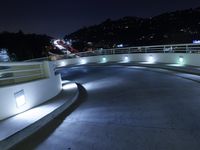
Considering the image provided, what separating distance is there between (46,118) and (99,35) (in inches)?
5089

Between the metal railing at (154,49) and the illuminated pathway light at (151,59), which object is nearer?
the metal railing at (154,49)

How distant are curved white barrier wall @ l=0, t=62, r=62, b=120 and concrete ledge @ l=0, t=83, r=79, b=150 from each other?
0.23 metres

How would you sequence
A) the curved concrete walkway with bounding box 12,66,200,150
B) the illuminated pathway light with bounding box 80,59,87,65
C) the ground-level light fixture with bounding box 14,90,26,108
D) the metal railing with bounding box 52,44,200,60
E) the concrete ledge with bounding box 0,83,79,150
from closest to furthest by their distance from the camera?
the curved concrete walkway with bounding box 12,66,200,150 < the concrete ledge with bounding box 0,83,79,150 < the ground-level light fixture with bounding box 14,90,26,108 < the metal railing with bounding box 52,44,200,60 < the illuminated pathway light with bounding box 80,59,87,65

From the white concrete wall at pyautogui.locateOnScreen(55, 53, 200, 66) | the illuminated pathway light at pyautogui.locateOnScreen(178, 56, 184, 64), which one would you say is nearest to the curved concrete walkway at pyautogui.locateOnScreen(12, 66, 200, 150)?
the white concrete wall at pyautogui.locateOnScreen(55, 53, 200, 66)

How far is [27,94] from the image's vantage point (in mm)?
6715

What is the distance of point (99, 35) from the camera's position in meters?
133

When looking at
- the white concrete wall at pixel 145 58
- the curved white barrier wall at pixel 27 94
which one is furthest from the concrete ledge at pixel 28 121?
the white concrete wall at pixel 145 58

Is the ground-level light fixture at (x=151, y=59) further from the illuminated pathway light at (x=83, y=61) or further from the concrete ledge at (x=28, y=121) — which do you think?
the concrete ledge at (x=28, y=121)

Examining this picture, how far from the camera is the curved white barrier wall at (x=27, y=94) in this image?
231 inches

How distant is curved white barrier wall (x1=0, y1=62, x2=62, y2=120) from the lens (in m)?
5.86

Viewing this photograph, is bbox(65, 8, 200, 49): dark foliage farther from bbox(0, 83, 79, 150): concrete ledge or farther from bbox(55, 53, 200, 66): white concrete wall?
bbox(0, 83, 79, 150): concrete ledge

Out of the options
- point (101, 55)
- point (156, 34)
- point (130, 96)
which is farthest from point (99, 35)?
point (130, 96)

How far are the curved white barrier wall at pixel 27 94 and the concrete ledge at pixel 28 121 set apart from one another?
230 mm

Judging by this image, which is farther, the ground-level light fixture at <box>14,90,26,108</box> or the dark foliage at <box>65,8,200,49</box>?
the dark foliage at <box>65,8,200,49</box>
